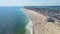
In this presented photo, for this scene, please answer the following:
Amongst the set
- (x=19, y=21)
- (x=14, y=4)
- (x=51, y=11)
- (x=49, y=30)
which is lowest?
(x=49, y=30)

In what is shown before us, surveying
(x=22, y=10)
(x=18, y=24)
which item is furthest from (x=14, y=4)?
(x=18, y=24)

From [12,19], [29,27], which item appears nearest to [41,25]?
[29,27]

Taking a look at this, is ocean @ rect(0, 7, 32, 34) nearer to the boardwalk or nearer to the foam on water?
the foam on water

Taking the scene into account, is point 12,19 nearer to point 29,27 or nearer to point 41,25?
point 29,27

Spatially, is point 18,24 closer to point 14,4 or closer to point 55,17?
point 14,4

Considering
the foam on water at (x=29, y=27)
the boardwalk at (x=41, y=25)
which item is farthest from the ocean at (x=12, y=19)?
the boardwalk at (x=41, y=25)

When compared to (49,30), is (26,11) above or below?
above
